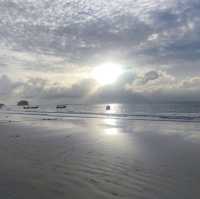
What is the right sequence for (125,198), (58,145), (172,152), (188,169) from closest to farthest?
1. (125,198)
2. (188,169)
3. (172,152)
4. (58,145)

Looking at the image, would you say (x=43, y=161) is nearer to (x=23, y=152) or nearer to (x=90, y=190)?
(x=23, y=152)

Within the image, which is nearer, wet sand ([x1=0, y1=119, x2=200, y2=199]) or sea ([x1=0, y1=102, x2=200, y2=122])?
wet sand ([x1=0, y1=119, x2=200, y2=199])

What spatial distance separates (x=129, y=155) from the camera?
29.5 feet

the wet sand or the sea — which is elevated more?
the sea

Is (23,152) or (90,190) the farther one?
(23,152)

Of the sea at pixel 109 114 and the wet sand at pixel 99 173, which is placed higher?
the sea at pixel 109 114

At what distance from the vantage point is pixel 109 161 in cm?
792

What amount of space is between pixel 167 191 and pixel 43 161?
4.64 metres

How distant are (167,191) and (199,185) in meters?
1.05

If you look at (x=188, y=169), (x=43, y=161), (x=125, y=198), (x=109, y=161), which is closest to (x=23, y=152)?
(x=43, y=161)

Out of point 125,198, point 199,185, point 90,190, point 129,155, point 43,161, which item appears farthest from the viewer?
point 129,155

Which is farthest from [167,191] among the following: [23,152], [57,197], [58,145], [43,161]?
[58,145]

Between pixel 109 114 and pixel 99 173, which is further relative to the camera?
pixel 109 114

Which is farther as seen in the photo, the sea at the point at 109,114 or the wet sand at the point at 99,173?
the sea at the point at 109,114
